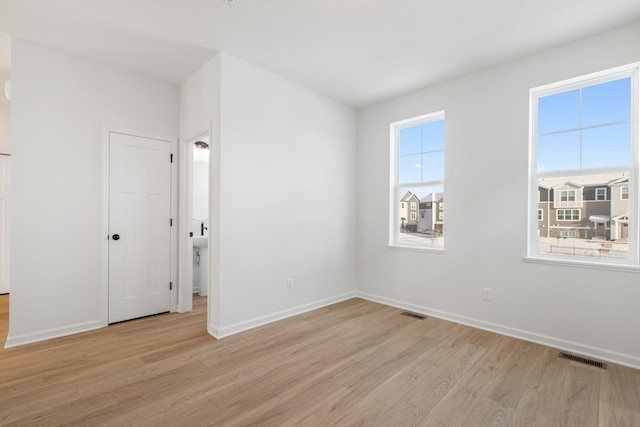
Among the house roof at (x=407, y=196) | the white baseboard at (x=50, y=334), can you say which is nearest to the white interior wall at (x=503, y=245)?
the house roof at (x=407, y=196)

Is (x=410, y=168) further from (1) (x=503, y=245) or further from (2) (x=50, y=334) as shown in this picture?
(2) (x=50, y=334)

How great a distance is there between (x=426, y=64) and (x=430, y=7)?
90cm

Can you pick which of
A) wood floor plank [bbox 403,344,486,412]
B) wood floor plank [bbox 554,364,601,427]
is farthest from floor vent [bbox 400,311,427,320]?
wood floor plank [bbox 554,364,601,427]

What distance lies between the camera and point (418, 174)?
13.1 ft

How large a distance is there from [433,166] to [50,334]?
4.52m

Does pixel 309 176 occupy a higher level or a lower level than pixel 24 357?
higher

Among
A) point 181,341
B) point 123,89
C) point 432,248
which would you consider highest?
point 123,89

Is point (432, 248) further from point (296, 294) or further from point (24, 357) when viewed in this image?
point (24, 357)

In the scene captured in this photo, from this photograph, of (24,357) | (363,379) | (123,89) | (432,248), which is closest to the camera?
(363,379)

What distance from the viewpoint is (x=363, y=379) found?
2279 mm

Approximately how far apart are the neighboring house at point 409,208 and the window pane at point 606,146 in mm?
Answer: 1741

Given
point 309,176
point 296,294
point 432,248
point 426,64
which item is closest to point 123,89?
point 309,176

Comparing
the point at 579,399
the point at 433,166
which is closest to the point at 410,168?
the point at 433,166

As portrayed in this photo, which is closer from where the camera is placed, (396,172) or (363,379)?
(363,379)
